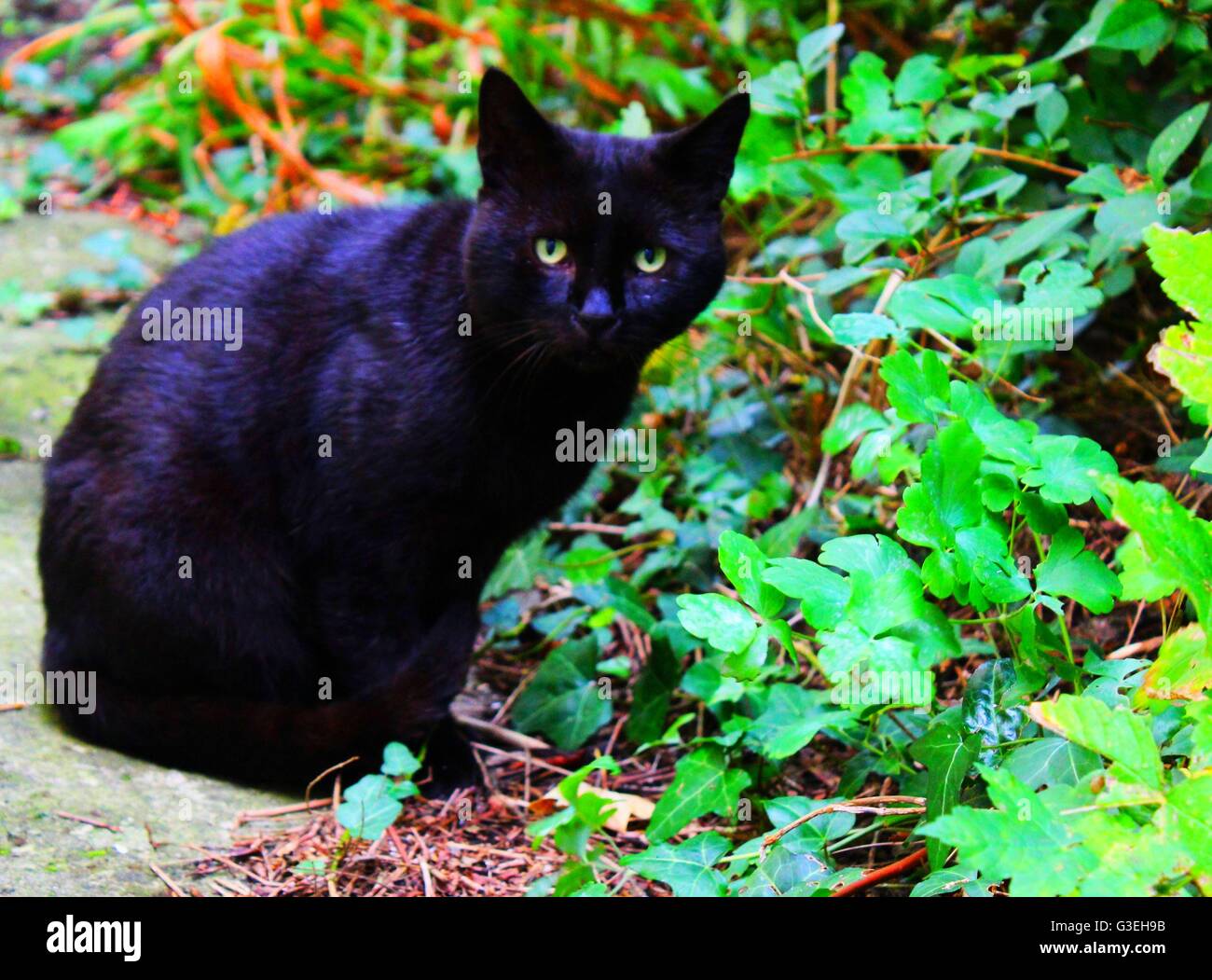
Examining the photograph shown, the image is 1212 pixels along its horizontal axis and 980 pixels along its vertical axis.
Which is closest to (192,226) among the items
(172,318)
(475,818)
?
(172,318)

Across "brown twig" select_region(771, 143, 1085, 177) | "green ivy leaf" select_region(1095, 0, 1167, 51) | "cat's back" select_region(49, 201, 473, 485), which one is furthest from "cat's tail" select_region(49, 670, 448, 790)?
"green ivy leaf" select_region(1095, 0, 1167, 51)

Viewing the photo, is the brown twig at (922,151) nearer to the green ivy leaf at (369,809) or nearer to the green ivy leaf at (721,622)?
the green ivy leaf at (721,622)

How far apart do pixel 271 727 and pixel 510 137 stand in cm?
129

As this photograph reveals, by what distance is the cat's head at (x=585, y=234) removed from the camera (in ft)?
7.88

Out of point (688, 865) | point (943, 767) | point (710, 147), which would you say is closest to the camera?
point (943, 767)

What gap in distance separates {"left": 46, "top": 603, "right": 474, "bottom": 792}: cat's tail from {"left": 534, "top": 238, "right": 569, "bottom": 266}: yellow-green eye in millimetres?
839

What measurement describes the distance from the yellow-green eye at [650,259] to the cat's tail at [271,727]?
90 cm

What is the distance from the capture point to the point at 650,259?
2.48 meters

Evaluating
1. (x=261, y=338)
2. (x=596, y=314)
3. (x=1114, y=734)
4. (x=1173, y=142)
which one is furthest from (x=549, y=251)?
(x=1114, y=734)

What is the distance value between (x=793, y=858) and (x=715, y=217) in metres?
1.37

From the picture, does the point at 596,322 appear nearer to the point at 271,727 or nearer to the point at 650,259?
the point at 650,259

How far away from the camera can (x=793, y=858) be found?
1.86 m

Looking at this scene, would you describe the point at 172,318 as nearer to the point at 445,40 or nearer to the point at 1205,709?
A: the point at 1205,709

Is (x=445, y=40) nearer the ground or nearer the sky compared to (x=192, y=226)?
nearer the sky
